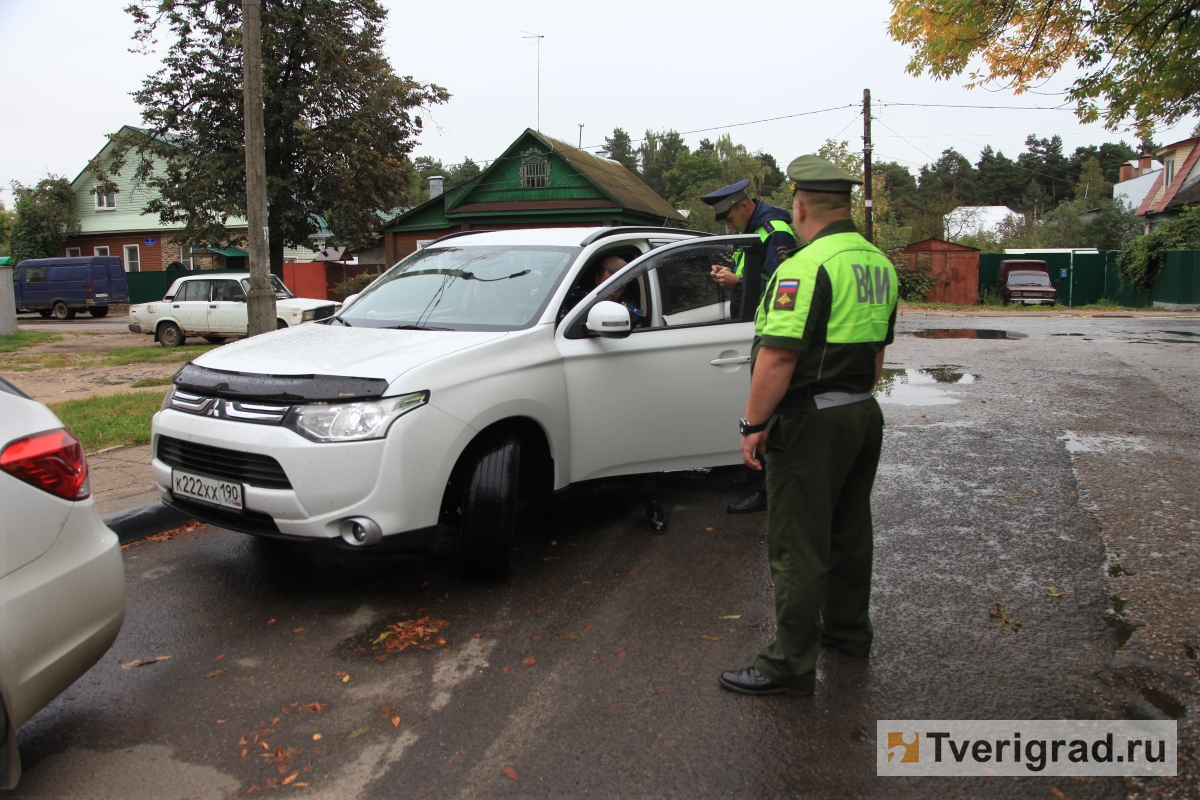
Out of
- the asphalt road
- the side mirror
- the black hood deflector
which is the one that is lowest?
the asphalt road

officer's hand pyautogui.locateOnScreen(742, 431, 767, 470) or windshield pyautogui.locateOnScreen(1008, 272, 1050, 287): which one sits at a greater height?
windshield pyautogui.locateOnScreen(1008, 272, 1050, 287)

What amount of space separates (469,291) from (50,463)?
107 inches

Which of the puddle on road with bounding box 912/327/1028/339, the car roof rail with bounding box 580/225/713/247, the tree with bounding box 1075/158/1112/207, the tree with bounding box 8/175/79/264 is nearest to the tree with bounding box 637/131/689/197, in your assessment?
the tree with bounding box 1075/158/1112/207

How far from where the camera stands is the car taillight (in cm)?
247

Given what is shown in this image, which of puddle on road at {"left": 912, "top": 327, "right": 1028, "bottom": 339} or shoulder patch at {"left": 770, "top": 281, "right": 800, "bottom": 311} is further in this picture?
puddle on road at {"left": 912, "top": 327, "right": 1028, "bottom": 339}

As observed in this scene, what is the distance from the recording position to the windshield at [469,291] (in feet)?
15.5

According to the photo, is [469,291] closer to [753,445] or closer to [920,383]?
[753,445]

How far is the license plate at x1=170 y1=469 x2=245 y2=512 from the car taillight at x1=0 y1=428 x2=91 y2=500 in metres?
1.10

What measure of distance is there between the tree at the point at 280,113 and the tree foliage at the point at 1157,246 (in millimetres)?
26687

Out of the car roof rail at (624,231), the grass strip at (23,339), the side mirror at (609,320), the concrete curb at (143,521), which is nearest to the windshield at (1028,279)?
the car roof rail at (624,231)

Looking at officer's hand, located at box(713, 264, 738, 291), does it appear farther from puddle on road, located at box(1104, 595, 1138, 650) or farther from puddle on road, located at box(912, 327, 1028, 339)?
puddle on road, located at box(912, 327, 1028, 339)

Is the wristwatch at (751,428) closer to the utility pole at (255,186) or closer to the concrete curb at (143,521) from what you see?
the concrete curb at (143,521)

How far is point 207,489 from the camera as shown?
3.96m

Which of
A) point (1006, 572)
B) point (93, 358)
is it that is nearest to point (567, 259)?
point (1006, 572)
